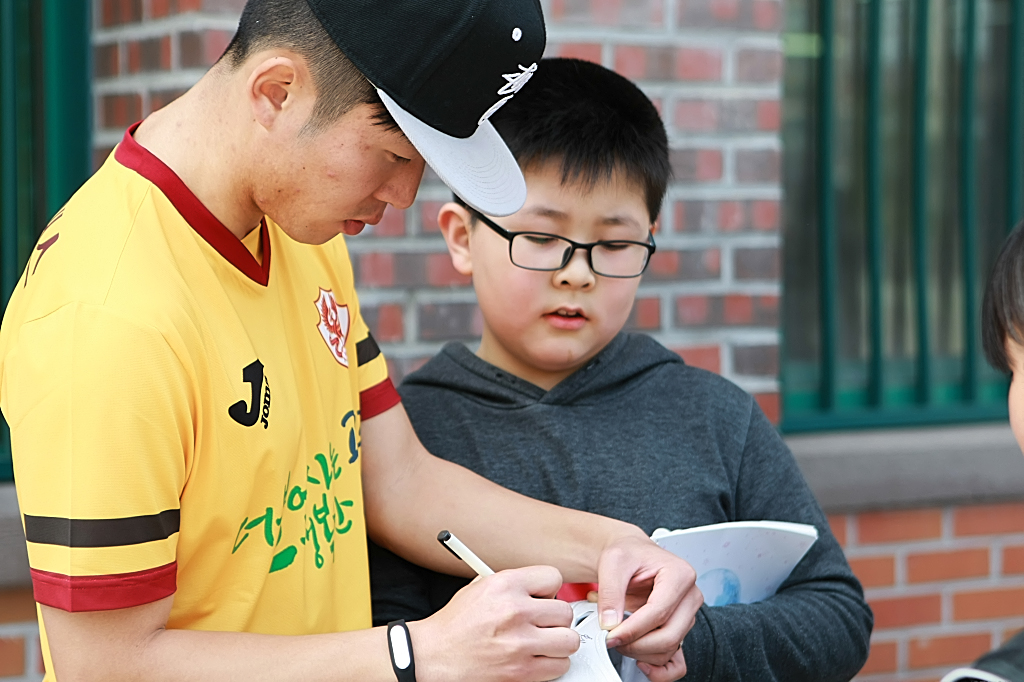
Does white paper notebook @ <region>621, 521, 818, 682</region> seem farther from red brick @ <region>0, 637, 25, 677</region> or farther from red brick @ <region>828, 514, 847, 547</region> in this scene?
red brick @ <region>0, 637, 25, 677</region>

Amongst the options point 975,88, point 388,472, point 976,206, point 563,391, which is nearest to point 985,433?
point 976,206

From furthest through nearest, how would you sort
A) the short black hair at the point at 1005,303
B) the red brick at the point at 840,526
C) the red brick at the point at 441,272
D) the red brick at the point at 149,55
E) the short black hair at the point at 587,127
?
the red brick at the point at 840,526
the red brick at the point at 441,272
the red brick at the point at 149,55
the short black hair at the point at 587,127
the short black hair at the point at 1005,303

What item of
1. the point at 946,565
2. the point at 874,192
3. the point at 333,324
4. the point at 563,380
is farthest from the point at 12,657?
the point at 874,192

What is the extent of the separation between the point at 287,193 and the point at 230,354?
0.23 m

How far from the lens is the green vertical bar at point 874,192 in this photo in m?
3.02

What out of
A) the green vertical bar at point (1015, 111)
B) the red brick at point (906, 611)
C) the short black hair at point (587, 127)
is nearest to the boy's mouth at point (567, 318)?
the short black hair at point (587, 127)

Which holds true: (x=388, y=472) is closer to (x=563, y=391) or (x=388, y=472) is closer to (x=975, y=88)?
(x=563, y=391)

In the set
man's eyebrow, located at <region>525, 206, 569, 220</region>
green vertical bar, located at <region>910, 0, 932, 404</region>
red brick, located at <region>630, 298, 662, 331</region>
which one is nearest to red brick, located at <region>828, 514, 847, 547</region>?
green vertical bar, located at <region>910, 0, 932, 404</region>

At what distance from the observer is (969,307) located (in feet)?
10.5

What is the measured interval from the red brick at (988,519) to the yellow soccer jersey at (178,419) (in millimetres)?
2047

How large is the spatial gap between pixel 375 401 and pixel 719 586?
62 centimetres

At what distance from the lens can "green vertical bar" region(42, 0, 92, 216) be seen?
2488mm

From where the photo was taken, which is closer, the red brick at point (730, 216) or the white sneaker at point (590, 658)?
the white sneaker at point (590, 658)

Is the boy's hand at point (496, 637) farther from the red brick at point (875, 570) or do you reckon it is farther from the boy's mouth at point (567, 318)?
the red brick at point (875, 570)
